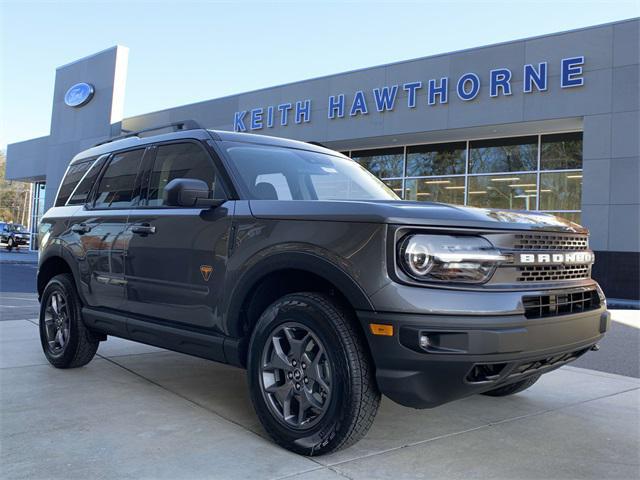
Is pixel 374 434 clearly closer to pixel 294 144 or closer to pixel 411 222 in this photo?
pixel 411 222

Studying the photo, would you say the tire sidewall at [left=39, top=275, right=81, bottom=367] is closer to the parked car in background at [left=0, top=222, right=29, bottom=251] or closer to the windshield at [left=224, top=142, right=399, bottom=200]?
the windshield at [left=224, top=142, right=399, bottom=200]

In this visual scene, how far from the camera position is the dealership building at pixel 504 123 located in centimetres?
1404

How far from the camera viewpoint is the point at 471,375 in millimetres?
2818

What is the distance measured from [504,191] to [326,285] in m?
15.2

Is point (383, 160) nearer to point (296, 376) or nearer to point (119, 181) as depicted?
point (119, 181)

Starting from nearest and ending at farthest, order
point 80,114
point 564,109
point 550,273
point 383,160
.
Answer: point 550,273 < point 564,109 < point 383,160 < point 80,114

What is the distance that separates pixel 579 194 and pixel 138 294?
47.7ft

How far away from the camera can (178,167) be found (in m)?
4.23

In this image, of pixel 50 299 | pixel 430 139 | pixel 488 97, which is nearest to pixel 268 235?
pixel 50 299

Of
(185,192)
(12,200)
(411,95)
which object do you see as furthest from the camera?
(12,200)

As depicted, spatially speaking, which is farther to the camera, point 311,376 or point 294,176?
point 294,176

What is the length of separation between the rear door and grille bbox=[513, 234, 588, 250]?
2.83 meters

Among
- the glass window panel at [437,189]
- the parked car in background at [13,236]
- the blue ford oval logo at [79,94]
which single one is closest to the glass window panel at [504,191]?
the glass window panel at [437,189]

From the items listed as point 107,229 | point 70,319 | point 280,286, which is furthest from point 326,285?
point 70,319
